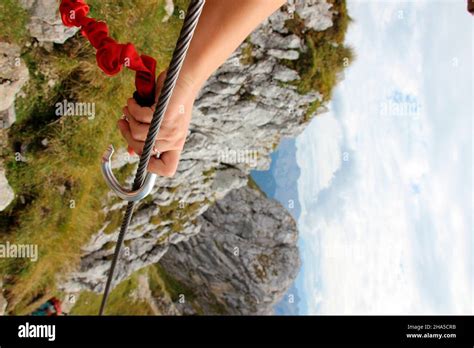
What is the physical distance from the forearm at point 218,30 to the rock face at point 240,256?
13.0 metres

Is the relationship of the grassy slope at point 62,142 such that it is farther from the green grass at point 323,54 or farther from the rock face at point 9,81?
the green grass at point 323,54

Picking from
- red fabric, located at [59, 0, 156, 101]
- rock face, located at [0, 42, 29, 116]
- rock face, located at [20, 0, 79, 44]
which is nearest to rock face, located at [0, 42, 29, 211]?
rock face, located at [0, 42, 29, 116]

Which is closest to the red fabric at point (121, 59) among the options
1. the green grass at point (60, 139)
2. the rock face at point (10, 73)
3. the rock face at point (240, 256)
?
the rock face at point (10, 73)

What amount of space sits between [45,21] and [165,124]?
15.5 ft

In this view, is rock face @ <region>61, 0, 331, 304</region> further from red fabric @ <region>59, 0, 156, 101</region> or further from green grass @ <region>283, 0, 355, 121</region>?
red fabric @ <region>59, 0, 156, 101</region>

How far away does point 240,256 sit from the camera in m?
15.1

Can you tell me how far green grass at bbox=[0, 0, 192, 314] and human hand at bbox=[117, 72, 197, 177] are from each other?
14.8 feet

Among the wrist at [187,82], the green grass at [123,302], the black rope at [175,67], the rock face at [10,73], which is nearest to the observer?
the black rope at [175,67]

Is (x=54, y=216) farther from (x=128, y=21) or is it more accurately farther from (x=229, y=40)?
(x=229, y=40)

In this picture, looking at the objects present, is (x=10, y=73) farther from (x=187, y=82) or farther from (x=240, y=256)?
(x=240, y=256)

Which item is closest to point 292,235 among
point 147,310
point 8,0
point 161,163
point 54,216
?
point 147,310

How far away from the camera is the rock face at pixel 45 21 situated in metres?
5.24

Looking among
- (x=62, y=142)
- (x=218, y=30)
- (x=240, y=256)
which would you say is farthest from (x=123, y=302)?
(x=218, y=30)

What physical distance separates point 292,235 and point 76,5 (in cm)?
→ 1417
